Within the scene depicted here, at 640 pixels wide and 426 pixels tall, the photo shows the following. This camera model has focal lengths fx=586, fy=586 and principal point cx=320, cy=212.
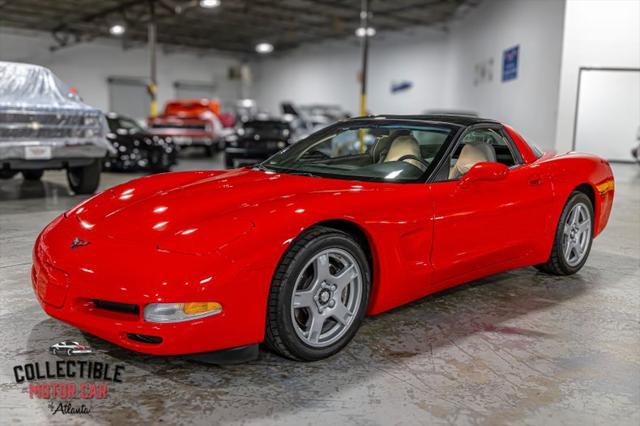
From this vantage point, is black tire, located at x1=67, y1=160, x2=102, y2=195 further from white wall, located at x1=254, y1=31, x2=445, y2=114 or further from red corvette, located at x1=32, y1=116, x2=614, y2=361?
white wall, located at x1=254, y1=31, x2=445, y2=114

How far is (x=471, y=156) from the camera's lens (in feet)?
11.3

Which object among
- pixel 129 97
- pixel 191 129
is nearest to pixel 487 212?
pixel 191 129

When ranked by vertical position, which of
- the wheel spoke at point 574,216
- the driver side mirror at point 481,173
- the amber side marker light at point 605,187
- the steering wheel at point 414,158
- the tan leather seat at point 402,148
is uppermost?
the tan leather seat at point 402,148

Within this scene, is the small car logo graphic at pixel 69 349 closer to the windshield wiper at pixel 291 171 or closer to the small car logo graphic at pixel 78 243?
the small car logo graphic at pixel 78 243

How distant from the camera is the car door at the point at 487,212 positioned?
3029 millimetres

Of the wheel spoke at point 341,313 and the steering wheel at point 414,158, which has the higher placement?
the steering wheel at point 414,158

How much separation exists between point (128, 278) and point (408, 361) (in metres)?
1.28

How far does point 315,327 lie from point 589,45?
986 cm

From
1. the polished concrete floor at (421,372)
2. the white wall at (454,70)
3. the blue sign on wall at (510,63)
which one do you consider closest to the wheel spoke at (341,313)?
the polished concrete floor at (421,372)

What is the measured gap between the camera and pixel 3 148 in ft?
21.5

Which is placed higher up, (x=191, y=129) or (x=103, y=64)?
(x=103, y=64)

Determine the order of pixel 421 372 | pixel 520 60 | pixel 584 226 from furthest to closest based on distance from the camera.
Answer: pixel 520 60, pixel 584 226, pixel 421 372

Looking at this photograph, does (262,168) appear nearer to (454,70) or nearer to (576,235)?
(576,235)

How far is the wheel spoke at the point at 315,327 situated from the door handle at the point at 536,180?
1.76 metres
